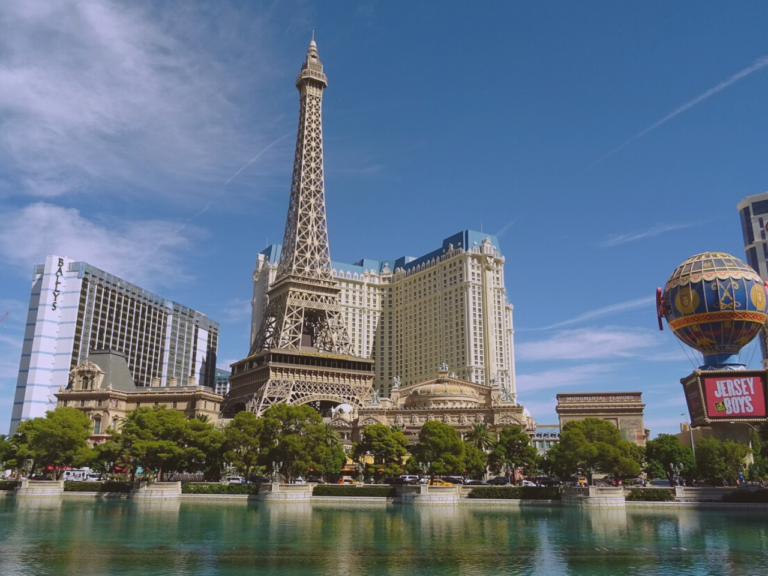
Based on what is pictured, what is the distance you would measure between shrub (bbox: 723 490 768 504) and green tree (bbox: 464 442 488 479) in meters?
30.0

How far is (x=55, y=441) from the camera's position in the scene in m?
86.0

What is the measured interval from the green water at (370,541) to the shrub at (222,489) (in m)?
10.8

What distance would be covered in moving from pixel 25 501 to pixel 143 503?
43.6 feet

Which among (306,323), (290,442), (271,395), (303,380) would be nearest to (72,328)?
(306,323)

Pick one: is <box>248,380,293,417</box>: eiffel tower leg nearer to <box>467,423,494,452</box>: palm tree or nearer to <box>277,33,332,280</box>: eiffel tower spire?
<box>277,33,332,280</box>: eiffel tower spire

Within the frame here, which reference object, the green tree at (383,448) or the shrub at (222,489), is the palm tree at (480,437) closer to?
the green tree at (383,448)

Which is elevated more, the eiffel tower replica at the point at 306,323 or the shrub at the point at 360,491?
the eiffel tower replica at the point at 306,323

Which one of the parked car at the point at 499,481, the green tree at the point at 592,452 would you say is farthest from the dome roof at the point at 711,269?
the parked car at the point at 499,481

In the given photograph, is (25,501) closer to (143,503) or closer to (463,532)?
(143,503)

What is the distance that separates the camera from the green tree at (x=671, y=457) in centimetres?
8781

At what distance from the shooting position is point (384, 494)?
77125 mm

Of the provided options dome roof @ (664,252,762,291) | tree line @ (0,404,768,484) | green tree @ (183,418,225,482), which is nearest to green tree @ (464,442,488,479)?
tree line @ (0,404,768,484)

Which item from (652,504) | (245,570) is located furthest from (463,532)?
(652,504)

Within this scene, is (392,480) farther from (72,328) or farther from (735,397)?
(72,328)
